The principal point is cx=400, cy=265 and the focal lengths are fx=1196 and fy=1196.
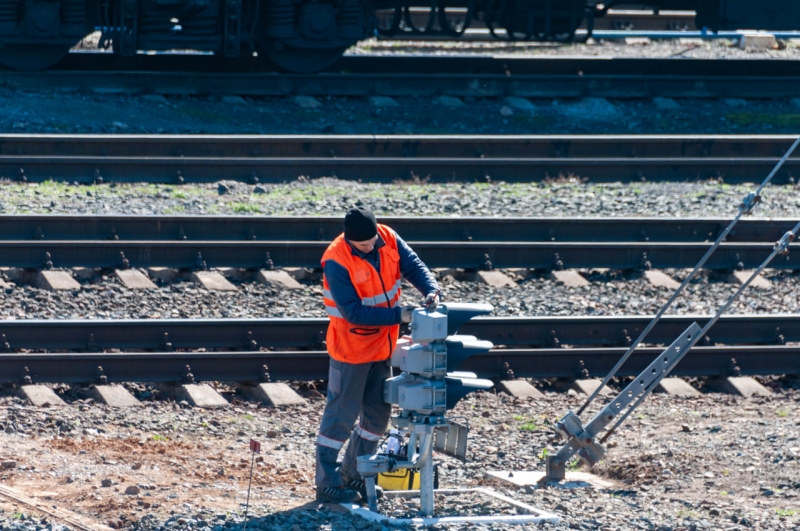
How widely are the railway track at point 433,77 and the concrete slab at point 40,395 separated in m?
6.80

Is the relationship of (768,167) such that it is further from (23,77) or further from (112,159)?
(23,77)

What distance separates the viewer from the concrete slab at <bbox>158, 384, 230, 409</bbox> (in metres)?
7.64

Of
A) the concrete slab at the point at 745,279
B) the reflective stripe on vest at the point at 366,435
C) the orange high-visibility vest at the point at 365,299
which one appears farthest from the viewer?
the concrete slab at the point at 745,279

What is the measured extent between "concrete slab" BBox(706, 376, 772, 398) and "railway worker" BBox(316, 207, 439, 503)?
3184 mm

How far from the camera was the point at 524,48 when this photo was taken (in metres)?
19.3

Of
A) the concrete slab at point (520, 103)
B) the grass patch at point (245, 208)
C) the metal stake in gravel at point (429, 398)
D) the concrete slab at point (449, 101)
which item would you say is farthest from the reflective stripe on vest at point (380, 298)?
the concrete slab at point (520, 103)

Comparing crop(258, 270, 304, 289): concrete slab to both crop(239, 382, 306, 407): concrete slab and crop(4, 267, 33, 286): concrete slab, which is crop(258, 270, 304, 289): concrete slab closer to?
crop(239, 382, 306, 407): concrete slab

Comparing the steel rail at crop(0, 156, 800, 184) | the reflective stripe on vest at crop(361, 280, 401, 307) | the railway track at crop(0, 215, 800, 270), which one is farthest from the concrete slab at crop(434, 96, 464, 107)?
the reflective stripe on vest at crop(361, 280, 401, 307)

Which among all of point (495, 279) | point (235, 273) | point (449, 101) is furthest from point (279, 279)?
point (449, 101)

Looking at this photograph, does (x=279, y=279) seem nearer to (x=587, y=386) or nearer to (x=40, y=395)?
(x=40, y=395)

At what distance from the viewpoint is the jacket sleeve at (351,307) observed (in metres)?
5.89

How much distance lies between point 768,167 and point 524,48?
736cm

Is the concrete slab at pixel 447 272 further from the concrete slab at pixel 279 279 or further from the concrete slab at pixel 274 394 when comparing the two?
the concrete slab at pixel 274 394

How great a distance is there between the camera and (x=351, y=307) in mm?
5891
